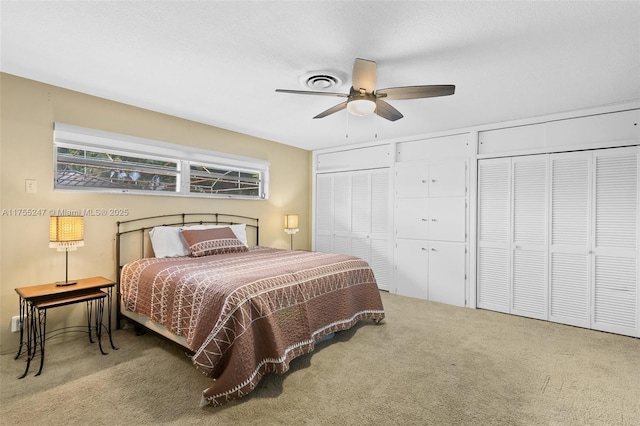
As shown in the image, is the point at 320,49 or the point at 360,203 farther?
the point at 360,203

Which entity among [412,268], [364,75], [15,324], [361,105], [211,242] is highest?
[364,75]

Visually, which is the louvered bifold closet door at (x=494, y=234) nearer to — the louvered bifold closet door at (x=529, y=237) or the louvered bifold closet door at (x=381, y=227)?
the louvered bifold closet door at (x=529, y=237)

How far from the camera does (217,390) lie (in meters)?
2.07

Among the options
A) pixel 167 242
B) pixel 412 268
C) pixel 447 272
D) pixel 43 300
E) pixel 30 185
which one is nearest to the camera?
pixel 43 300

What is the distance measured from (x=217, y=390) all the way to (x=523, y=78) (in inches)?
133

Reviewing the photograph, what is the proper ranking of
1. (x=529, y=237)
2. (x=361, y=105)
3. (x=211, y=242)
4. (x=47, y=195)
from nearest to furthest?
(x=361, y=105)
(x=47, y=195)
(x=211, y=242)
(x=529, y=237)

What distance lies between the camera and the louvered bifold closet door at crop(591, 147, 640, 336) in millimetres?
3326

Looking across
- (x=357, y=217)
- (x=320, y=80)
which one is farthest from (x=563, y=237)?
(x=320, y=80)

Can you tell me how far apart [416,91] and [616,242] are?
2.85 metres

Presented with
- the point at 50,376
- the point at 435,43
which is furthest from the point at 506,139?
the point at 50,376

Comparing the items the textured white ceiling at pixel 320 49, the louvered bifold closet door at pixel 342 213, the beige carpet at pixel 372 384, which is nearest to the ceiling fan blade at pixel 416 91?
the textured white ceiling at pixel 320 49

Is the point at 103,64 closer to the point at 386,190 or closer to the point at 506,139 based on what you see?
the point at 386,190

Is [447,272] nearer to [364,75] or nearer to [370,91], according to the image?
[370,91]

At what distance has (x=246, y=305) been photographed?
2.26 metres
